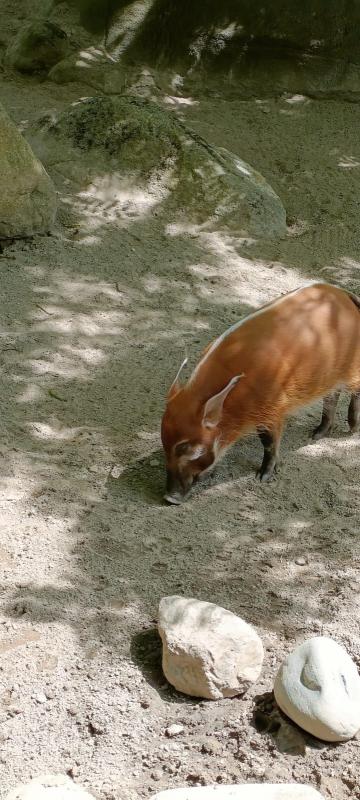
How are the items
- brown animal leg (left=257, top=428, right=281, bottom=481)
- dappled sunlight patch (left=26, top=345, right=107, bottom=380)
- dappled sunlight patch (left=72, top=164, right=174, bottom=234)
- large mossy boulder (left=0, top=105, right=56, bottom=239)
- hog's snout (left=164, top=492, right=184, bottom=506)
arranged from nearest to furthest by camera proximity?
hog's snout (left=164, top=492, right=184, bottom=506), brown animal leg (left=257, top=428, right=281, bottom=481), dappled sunlight patch (left=26, top=345, right=107, bottom=380), large mossy boulder (left=0, top=105, right=56, bottom=239), dappled sunlight patch (left=72, top=164, right=174, bottom=234)

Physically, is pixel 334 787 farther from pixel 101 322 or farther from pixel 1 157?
pixel 1 157

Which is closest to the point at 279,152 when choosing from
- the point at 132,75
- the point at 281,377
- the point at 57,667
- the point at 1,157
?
the point at 132,75

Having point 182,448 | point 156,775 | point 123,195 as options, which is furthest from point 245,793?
point 123,195

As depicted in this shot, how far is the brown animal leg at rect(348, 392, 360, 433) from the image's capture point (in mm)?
5609

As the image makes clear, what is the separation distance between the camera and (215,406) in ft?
16.1

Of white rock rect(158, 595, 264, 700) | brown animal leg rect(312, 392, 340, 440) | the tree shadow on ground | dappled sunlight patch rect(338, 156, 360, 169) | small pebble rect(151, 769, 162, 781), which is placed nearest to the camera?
small pebble rect(151, 769, 162, 781)

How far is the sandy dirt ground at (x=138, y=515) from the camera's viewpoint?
374 centimetres

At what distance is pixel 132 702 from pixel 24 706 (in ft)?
1.34

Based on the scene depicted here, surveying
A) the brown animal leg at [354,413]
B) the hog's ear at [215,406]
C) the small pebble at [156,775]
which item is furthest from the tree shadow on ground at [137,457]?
the small pebble at [156,775]

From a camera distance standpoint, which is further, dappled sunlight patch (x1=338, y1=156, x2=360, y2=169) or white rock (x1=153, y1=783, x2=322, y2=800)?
dappled sunlight patch (x1=338, y1=156, x2=360, y2=169)

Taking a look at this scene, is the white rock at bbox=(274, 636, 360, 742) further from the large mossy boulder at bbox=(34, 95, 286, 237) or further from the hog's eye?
the large mossy boulder at bbox=(34, 95, 286, 237)

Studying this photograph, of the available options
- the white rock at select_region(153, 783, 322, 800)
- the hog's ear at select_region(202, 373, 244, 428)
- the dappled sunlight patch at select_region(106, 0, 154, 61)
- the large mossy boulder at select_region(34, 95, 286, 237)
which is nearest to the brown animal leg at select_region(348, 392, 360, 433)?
the hog's ear at select_region(202, 373, 244, 428)

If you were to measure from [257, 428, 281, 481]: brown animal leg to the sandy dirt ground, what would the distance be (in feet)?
0.23

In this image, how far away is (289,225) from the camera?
771 cm
